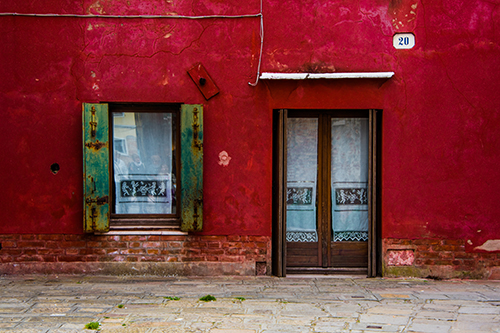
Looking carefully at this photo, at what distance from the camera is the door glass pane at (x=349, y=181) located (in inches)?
220

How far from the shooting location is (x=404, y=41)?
210 inches

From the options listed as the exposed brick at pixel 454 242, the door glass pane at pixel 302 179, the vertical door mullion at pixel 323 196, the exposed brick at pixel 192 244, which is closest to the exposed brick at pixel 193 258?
the exposed brick at pixel 192 244

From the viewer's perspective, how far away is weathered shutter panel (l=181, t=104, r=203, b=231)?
5254 mm

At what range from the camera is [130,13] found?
5.32m

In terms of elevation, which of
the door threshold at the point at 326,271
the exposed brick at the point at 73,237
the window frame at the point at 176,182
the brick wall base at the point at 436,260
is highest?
the window frame at the point at 176,182

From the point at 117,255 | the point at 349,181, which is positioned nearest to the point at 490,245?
the point at 349,181

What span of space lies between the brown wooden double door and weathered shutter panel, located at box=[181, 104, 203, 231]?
114cm

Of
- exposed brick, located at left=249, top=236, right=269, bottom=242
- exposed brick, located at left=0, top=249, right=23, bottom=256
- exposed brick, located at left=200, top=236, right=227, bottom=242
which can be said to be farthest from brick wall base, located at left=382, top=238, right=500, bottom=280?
exposed brick, located at left=0, top=249, right=23, bottom=256

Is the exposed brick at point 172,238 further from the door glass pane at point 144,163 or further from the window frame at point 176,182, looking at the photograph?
the door glass pane at point 144,163

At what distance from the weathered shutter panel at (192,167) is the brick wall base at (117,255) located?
0.29m

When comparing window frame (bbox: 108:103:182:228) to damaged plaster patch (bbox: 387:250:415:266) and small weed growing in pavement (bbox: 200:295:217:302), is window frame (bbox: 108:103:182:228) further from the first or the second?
damaged plaster patch (bbox: 387:250:415:266)

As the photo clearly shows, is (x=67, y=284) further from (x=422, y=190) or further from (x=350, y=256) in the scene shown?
(x=422, y=190)

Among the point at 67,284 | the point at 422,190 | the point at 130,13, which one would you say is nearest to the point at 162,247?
the point at 67,284

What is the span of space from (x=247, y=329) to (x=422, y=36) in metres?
4.01
